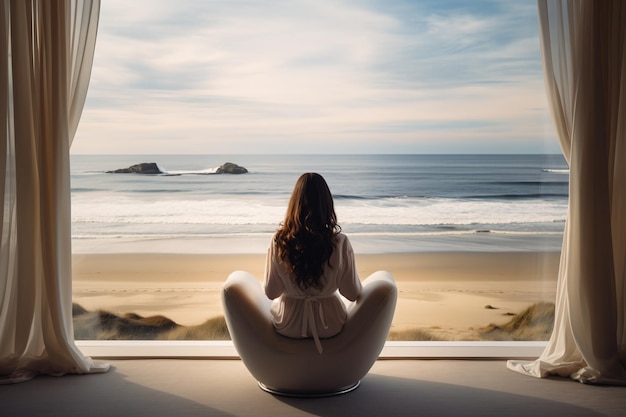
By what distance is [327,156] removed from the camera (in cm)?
602

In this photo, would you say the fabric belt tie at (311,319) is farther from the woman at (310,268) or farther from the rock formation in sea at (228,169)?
the rock formation in sea at (228,169)

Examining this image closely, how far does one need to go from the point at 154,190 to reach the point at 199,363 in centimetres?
265

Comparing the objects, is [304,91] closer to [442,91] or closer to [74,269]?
[442,91]

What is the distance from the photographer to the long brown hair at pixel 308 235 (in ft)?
9.45

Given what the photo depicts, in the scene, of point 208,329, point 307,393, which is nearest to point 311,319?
point 307,393

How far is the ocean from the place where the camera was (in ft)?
17.5

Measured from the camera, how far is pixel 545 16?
3408 mm

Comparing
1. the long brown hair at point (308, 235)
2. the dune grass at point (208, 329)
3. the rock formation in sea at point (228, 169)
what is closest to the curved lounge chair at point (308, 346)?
the long brown hair at point (308, 235)

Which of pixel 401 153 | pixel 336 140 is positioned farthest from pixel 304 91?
pixel 401 153

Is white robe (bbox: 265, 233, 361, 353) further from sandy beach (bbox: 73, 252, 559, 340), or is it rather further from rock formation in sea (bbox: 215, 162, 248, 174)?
rock formation in sea (bbox: 215, 162, 248, 174)

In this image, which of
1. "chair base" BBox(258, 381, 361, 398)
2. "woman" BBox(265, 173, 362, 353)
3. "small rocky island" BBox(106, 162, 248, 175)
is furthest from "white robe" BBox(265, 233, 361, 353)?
"small rocky island" BBox(106, 162, 248, 175)

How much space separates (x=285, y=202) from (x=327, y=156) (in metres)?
0.62

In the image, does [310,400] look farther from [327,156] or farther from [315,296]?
[327,156]

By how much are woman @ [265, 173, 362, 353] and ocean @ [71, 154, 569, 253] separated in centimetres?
222
